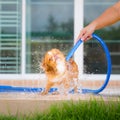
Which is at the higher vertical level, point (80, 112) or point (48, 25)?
point (48, 25)

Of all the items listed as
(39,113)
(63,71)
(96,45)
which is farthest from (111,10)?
(96,45)

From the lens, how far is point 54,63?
15.3 ft

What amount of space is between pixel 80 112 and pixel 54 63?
1.75ft

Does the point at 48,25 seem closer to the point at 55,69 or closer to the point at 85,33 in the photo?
the point at 55,69

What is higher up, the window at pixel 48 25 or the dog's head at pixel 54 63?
the window at pixel 48 25

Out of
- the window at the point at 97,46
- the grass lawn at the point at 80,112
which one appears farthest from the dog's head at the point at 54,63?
the window at the point at 97,46

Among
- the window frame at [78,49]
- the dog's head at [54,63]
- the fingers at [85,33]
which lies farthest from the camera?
the window frame at [78,49]

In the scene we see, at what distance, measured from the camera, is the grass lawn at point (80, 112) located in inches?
173

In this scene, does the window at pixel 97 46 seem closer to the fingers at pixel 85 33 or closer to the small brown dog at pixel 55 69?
the small brown dog at pixel 55 69

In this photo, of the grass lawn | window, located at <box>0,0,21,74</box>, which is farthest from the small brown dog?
window, located at <box>0,0,21,74</box>

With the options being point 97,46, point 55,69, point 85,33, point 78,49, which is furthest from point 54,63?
point 97,46

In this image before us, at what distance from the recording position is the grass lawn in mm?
4398

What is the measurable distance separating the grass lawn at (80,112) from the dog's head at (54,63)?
0.36 metres

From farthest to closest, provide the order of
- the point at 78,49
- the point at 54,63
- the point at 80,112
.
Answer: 1. the point at 78,49
2. the point at 54,63
3. the point at 80,112
